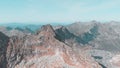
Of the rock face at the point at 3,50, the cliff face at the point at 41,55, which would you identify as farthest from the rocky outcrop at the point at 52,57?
the rock face at the point at 3,50

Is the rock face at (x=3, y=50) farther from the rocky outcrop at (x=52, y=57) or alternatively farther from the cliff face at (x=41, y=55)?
the rocky outcrop at (x=52, y=57)

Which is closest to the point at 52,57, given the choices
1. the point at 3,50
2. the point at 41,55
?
the point at 41,55

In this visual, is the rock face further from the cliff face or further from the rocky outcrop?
the rocky outcrop

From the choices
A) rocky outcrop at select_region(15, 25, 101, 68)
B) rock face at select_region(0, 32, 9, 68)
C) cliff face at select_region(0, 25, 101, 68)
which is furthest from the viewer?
rock face at select_region(0, 32, 9, 68)

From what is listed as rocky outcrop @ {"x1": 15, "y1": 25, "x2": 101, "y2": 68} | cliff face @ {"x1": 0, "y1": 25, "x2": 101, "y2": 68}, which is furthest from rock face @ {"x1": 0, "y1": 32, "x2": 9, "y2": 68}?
rocky outcrop @ {"x1": 15, "y1": 25, "x2": 101, "y2": 68}

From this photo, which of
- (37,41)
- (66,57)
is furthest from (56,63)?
(37,41)

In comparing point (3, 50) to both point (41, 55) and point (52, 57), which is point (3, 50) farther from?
point (52, 57)

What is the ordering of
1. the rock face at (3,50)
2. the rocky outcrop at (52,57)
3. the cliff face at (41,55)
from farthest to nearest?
the rock face at (3,50) < the cliff face at (41,55) < the rocky outcrop at (52,57)

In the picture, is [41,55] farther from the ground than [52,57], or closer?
farther from the ground
